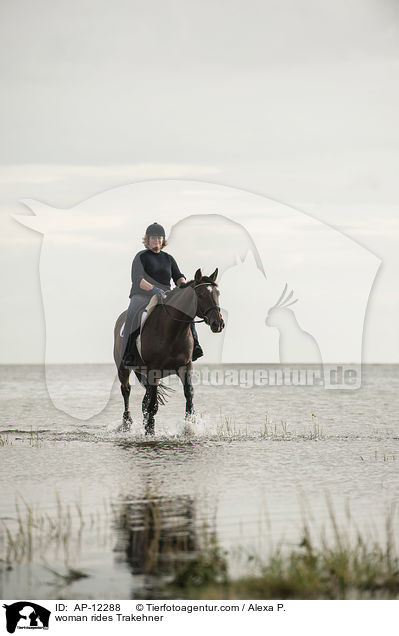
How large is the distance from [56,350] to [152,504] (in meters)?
5.72

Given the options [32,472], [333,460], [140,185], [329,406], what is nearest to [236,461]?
[333,460]

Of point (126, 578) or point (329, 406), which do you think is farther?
point (329, 406)

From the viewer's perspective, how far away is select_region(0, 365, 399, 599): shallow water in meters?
5.84

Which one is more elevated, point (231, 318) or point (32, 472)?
point (231, 318)

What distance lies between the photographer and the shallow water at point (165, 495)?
5844 millimetres

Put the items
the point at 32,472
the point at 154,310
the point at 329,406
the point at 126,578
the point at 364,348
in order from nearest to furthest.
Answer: the point at 126,578 → the point at 32,472 → the point at 364,348 → the point at 154,310 → the point at 329,406

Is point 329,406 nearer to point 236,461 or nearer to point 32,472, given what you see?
point 236,461

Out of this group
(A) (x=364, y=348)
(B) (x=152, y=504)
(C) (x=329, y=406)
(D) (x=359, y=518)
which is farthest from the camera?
(C) (x=329, y=406)

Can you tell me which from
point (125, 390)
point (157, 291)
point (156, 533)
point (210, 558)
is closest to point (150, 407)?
point (125, 390)

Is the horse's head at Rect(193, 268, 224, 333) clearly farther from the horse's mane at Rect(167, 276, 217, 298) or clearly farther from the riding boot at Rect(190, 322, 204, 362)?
the riding boot at Rect(190, 322, 204, 362)

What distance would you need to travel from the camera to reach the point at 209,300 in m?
12.4

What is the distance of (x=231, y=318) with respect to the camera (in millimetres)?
12984
